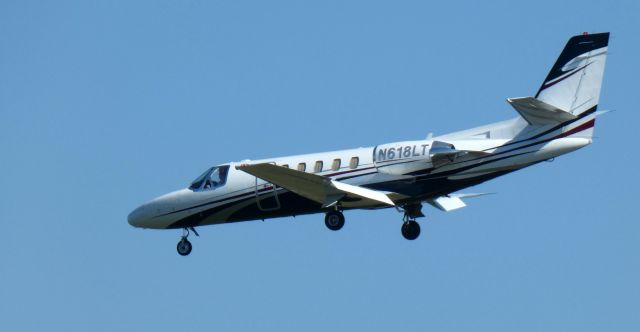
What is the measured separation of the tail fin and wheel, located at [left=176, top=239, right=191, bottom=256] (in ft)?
45.9

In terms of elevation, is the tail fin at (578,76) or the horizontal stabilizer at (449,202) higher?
the tail fin at (578,76)

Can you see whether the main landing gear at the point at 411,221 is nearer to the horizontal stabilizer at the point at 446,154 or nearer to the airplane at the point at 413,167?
the airplane at the point at 413,167

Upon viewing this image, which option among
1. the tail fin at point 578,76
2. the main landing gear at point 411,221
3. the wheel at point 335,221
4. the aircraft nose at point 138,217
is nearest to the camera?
the tail fin at point 578,76

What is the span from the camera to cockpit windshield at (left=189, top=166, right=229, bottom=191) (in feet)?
177

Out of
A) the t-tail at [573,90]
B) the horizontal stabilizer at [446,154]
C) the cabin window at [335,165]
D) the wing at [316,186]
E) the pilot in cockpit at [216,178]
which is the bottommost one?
the wing at [316,186]

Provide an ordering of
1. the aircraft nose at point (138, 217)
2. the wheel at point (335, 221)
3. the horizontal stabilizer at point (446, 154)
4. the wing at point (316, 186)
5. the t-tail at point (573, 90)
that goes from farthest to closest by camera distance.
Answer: the aircraft nose at point (138, 217), the wheel at point (335, 221), the wing at point (316, 186), the horizontal stabilizer at point (446, 154), the t-tail at point (573, 90)

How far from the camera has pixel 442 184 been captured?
50219 mm

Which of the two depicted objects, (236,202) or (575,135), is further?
(236,202)

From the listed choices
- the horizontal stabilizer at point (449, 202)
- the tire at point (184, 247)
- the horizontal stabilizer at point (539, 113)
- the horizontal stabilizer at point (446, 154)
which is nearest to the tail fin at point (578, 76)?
the horizontal stabilizer at point (539, 113)

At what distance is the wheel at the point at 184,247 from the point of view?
55531 mm

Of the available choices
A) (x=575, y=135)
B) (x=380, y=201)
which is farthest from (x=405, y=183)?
(x=575, y=135)

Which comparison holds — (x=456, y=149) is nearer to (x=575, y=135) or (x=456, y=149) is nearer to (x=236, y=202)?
(x=575, y=135)

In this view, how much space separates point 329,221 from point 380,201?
7.67 ft

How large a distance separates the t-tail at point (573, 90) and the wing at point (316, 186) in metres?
5.73
